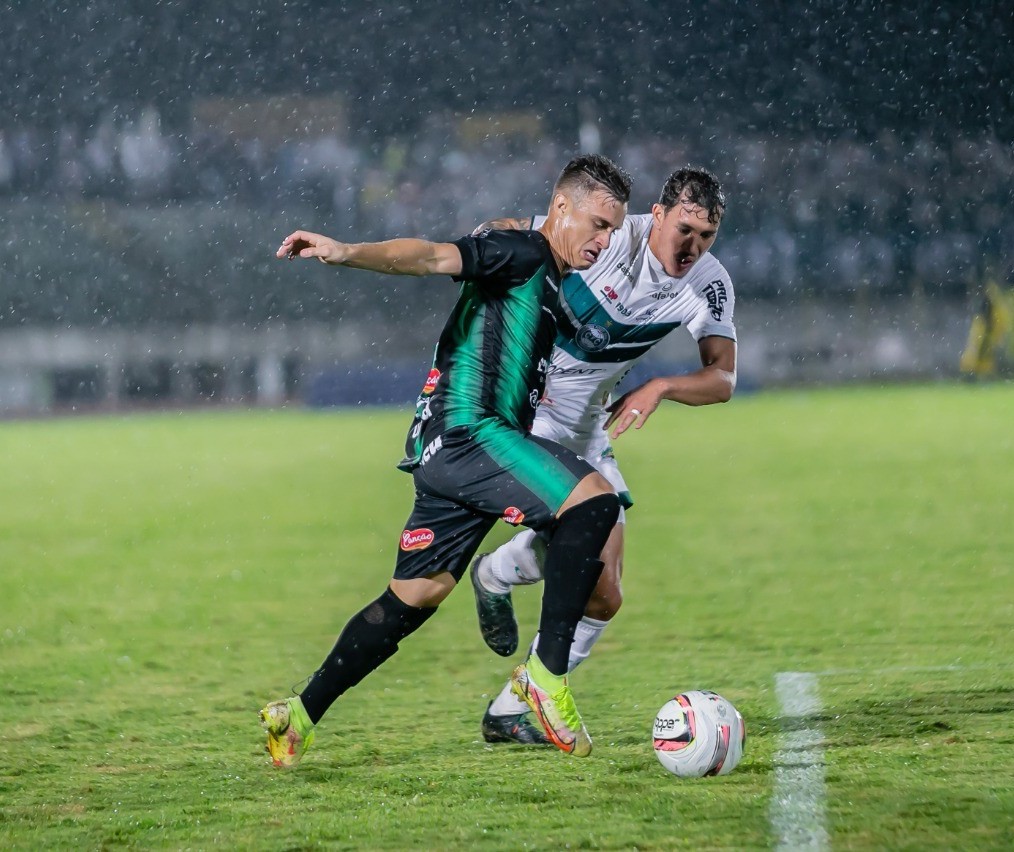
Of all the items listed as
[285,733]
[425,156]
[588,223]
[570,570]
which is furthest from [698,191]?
[425,156]

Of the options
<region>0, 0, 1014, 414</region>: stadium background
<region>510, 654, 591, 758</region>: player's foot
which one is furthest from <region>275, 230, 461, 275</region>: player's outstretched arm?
→ <region>0, 0, 1014, 414</region>: stadium background

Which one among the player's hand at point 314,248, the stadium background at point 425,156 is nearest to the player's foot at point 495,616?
the player's hand at point 314,248

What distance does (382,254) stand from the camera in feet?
11.1

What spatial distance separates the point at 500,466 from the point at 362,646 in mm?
659

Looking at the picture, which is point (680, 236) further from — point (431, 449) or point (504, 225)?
point (431, 449)

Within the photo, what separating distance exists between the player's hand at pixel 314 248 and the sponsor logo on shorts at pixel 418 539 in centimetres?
83

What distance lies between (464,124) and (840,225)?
7246 mm

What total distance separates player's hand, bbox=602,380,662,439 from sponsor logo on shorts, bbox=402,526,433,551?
1.91 ft

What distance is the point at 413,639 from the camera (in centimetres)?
629

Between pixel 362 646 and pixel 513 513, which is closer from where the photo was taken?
pixel 513 513

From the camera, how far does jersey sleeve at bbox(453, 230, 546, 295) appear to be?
11.7 feet

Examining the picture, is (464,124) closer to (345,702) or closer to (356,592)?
(356,592)

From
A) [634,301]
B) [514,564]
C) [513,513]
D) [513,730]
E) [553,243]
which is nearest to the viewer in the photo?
[513,513]

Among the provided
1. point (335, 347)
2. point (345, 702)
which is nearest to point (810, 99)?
point (335, 347)
